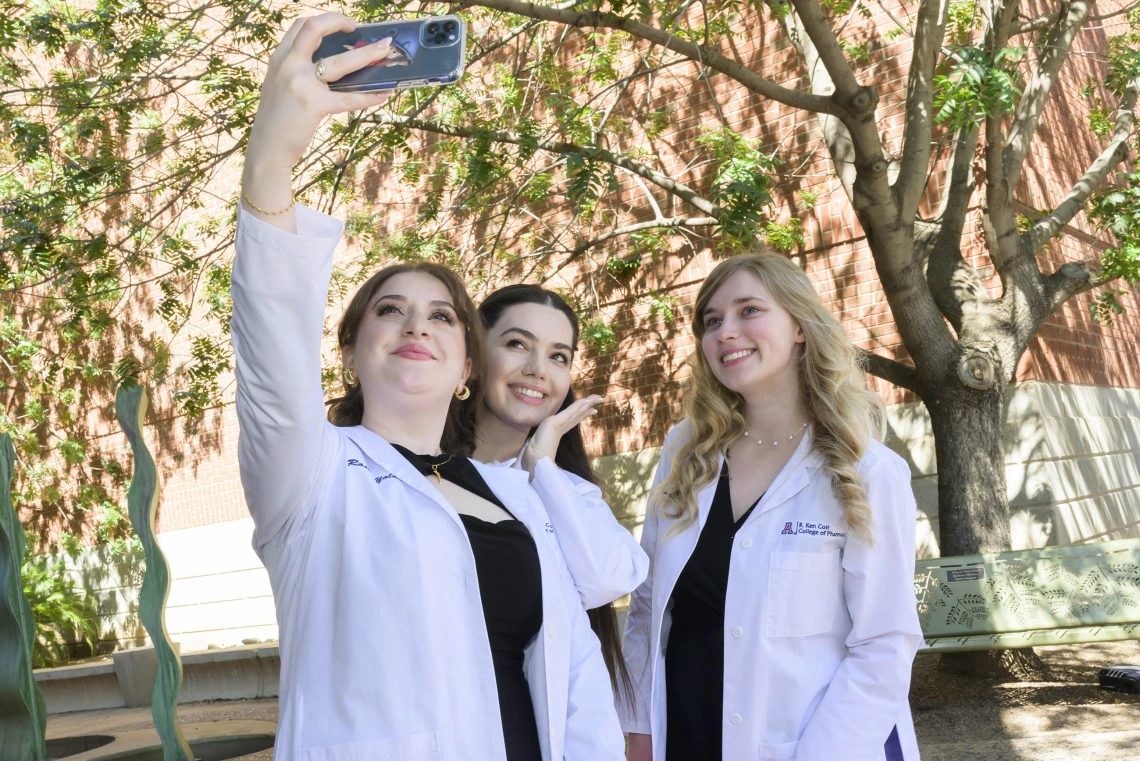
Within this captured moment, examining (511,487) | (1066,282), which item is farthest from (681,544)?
(1066,282)

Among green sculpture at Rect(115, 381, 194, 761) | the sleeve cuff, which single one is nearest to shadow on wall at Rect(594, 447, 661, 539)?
green sculpture at Rect(115, 381, 194, 761)

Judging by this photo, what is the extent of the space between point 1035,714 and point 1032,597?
30.8 inches

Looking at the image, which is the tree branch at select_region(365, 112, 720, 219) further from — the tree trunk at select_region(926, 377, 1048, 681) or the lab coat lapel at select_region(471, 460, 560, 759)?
the lab coat lapel at select_region(471, 460, 560, 759)

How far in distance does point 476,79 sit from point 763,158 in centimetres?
380

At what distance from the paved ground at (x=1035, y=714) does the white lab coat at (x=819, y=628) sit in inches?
128

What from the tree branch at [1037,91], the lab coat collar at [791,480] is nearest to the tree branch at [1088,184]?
the tree branch at [1037,91]

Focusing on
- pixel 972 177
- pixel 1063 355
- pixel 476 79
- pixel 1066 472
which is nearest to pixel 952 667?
pixel 1066 472

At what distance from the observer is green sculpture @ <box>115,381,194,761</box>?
4.25m

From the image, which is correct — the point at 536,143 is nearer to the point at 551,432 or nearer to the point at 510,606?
the point at 551,432

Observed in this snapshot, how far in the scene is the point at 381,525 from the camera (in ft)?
7.16

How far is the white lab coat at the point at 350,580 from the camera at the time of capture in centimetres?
191

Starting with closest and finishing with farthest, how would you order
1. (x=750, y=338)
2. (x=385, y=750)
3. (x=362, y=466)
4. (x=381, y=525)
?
(x=385, y=750) → (x=381, y=525) → (x=362, y=466) → (x=750, y=338)

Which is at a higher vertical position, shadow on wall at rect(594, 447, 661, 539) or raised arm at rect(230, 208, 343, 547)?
shadow on wall at rect(594, 447, 661, 539)

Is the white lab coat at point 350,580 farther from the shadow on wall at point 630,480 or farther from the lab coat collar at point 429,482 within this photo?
the shadow on wall at point 630,480
